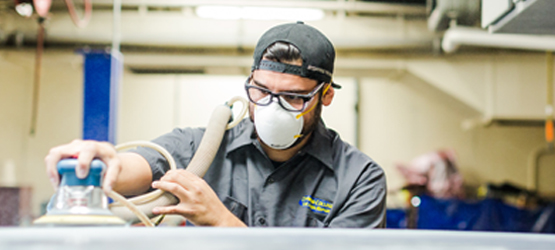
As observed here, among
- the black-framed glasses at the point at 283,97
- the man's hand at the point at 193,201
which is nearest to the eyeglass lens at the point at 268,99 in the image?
the black-framed glasses at the point at 283,97

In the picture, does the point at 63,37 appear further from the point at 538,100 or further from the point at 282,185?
the point at 538,100

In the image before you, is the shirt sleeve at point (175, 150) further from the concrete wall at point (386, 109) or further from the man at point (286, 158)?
the concrete wall at point (386, 109)

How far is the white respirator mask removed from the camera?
38.9 inches

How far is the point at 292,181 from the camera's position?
3.56 feet

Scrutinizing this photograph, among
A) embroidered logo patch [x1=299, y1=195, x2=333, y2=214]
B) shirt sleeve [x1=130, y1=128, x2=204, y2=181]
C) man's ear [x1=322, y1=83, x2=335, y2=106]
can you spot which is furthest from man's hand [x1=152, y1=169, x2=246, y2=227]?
man's ear [x1=322, y1=83, x2=335, y2=106]

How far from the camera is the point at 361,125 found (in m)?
3.52

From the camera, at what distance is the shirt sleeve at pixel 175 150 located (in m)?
0.96

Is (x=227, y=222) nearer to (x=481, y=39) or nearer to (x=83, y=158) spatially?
(x=83, y=158)

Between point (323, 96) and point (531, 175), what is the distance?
3.31 m

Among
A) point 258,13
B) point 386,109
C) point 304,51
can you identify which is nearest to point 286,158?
point 304,51

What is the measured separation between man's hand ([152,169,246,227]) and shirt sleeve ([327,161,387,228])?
27cm

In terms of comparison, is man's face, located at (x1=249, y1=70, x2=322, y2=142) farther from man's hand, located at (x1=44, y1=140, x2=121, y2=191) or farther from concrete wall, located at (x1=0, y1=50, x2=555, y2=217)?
concrete wall, located at (x1=0, y1=50, x2=555, y2=217)

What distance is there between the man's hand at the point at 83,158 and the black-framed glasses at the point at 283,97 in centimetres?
41

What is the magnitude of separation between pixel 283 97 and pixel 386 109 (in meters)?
2.71
